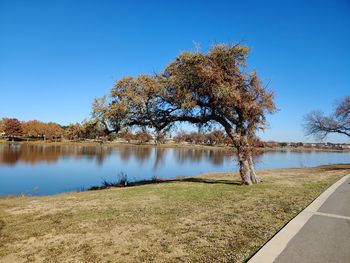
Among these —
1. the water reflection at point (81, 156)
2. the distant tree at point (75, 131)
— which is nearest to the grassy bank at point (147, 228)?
the distant tree at point (75, 131)

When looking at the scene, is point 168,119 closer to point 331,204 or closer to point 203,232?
point 331,204

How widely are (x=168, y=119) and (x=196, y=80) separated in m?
3.05

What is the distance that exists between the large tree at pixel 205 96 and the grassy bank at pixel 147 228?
5.23 m

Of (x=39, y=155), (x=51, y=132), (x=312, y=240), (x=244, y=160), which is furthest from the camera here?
(x=51, y=132)

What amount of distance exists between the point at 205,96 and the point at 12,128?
11133 cm

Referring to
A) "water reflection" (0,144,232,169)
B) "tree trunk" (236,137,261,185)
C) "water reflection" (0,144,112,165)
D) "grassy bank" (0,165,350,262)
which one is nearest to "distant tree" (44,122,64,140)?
"water reflection" (0,144,232,169)

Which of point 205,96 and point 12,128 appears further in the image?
point 12,128

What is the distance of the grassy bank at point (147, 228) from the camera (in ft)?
18.2

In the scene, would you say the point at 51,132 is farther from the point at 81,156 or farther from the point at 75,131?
the point at 75,131

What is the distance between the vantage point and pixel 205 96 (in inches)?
622

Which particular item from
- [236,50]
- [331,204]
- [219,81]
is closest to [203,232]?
[331,204]

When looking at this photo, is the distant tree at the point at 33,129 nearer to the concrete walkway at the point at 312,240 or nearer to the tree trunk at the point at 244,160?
the tree trunk at the point at 244,160

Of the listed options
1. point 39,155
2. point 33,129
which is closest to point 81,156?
point 39,155

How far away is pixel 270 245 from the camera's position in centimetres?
582
